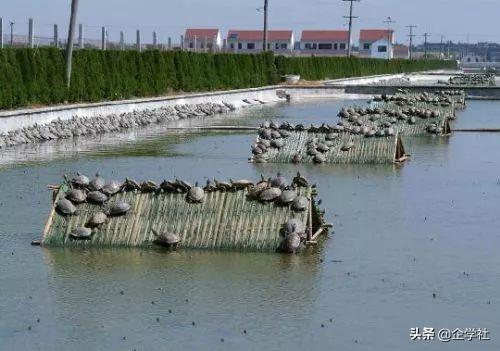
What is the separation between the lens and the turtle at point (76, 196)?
45.7 ft

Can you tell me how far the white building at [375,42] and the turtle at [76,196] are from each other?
6856 inches

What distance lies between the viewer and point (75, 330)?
32.6ft

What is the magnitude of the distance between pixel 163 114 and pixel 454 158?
55.0 feet

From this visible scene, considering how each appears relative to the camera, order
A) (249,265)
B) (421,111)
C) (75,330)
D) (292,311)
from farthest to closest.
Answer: (421,111), (249,265), (292,311), (75,330)

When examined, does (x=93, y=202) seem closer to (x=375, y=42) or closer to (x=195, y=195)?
(x=195, y=195)

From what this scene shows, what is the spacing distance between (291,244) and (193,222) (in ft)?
4.26

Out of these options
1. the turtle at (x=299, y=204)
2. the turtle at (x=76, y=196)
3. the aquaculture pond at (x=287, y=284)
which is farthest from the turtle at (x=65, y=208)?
the turtle at (x=299, y=204)

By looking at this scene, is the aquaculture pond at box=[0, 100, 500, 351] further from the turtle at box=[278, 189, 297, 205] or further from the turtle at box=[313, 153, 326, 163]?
the turtle at box=[313, 153, 326, 163]

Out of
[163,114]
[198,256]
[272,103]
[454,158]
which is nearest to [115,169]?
[454,158]

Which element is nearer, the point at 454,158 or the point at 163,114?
the point at 454,158

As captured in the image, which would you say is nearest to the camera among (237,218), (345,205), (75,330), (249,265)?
(75,330)

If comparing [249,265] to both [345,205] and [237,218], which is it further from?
[345,205]

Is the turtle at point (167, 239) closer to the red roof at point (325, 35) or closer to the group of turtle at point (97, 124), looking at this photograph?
the group of turtle at point (97, 124)

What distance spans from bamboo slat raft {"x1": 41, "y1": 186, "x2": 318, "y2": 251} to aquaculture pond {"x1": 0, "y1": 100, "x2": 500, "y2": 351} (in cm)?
23
